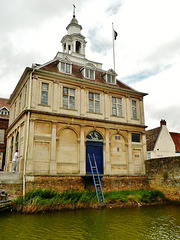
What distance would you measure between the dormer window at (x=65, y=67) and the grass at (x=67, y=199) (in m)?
11.2

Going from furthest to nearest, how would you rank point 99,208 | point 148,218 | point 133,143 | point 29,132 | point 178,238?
point 133,143, point 29,132, point 99,208, point 148,218, point 178,238

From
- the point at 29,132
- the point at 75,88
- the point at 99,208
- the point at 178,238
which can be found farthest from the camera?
the point at 75,88

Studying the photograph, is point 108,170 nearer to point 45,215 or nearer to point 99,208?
point 99,208

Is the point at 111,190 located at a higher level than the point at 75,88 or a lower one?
lower

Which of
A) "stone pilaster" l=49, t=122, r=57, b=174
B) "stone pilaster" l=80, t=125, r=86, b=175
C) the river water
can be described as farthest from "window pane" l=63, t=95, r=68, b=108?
the river water

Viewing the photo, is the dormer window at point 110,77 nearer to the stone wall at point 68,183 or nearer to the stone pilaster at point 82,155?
the stone pilaster at point 82,155

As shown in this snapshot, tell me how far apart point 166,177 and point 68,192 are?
29.8ft

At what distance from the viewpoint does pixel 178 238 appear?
892 centimetres

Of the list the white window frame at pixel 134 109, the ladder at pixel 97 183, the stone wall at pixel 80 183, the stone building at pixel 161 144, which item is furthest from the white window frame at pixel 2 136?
the stone building at pixel 161 144

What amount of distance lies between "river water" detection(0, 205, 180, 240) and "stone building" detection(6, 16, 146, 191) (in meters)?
4.85

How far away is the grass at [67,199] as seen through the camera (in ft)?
46.1

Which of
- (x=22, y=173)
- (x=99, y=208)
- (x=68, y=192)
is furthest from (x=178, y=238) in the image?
(x=22, y=173)

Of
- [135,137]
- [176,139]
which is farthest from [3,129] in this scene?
Answer: [176,139]

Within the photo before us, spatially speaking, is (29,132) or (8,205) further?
(29,132)
